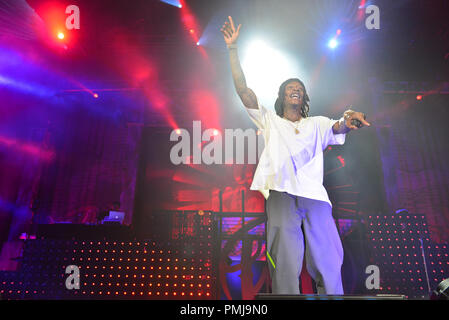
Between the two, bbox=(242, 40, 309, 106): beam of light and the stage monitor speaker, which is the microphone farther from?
bbox=(242, 40, 309, 106): beam of light

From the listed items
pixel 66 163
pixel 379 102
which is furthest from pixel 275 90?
pixel 66 163

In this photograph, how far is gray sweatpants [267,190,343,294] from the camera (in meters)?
1.70

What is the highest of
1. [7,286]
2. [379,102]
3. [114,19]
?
[114,19]

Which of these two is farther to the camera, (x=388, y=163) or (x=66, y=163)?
(x=66, y=163)

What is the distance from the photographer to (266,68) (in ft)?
18.8

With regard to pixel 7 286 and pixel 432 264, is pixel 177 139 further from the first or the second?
pixel 432 264

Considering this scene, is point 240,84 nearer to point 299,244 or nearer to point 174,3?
point 299,244

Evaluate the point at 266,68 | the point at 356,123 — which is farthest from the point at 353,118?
the point at 266,68

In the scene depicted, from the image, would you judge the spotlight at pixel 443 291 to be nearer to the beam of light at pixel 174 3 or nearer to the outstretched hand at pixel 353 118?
the outstretched hand at pixel 353 118

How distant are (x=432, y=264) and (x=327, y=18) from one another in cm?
396

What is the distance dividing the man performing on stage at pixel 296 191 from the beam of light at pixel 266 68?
3340mm

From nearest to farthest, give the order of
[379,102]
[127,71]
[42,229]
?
[42,229] → [127,71] → [379,102]

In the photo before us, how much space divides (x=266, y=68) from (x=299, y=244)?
4673 millimetres

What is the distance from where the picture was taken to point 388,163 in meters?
6.20
